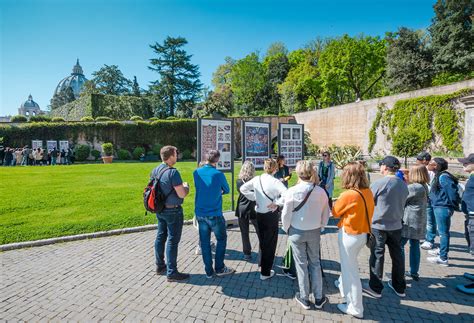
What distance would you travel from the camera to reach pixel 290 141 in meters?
8.28

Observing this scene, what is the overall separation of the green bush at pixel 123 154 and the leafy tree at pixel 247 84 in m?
25.5

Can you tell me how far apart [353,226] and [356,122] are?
25365 millimetres

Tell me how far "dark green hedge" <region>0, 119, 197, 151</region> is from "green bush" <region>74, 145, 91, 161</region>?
6.86 ft

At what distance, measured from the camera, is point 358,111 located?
25.8 metres

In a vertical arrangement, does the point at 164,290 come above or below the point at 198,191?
below

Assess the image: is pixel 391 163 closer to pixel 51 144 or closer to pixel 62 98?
pixel 51 144

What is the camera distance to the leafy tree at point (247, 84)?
162ft

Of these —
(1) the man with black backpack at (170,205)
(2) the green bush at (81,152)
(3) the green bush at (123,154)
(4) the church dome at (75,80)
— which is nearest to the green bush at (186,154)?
→ (3) the green bush at (123,154)

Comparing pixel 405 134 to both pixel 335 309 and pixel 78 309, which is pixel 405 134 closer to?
pixel 335 309

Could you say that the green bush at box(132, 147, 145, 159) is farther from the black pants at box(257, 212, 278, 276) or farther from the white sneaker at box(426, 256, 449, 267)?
the white sneaker at box(426, 256, 449, 267)

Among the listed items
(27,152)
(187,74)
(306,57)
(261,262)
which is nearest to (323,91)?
(306,57)

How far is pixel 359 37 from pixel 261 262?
46112mm

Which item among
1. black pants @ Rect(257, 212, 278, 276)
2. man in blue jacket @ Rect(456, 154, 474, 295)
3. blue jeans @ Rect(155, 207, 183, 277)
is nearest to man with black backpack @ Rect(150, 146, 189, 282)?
blue jeans @ Rect(155, 207, 183, 277)

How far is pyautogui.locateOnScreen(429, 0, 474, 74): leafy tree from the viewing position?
26109mm
